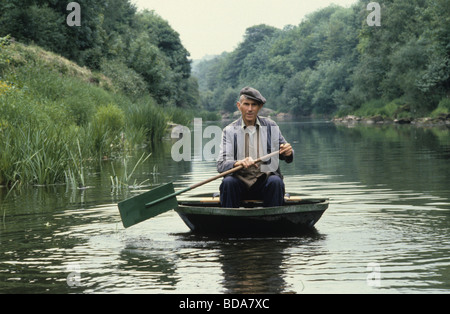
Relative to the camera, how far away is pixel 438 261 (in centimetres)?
634

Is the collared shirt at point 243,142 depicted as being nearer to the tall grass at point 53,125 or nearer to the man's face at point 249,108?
the man's face at point 249,108

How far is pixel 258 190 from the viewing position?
803 cm

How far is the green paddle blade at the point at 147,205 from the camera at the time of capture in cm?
800

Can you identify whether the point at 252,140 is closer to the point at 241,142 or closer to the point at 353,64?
the point at 241,142

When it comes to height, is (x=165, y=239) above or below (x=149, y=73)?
below

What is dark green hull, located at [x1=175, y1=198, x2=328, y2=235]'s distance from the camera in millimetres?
7512

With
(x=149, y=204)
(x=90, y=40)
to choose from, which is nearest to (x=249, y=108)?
(x=149, y=204)

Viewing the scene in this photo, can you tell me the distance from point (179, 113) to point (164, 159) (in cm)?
1735

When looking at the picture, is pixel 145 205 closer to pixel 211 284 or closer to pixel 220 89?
pixel 211 284

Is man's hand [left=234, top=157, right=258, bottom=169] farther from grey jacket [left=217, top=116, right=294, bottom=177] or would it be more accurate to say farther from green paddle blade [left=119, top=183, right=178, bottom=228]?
green paddle blade [left=119, top=183, right=178, bottom=228]

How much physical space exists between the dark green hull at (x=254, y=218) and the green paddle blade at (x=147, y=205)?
6.3 inches

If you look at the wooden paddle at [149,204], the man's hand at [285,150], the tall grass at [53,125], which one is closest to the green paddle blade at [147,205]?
the wooden paddle at [149,204]

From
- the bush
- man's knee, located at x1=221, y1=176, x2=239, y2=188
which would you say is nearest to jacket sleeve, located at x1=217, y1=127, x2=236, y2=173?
man's knee, located at x1=221, y1=176, x2=239, y2=188
